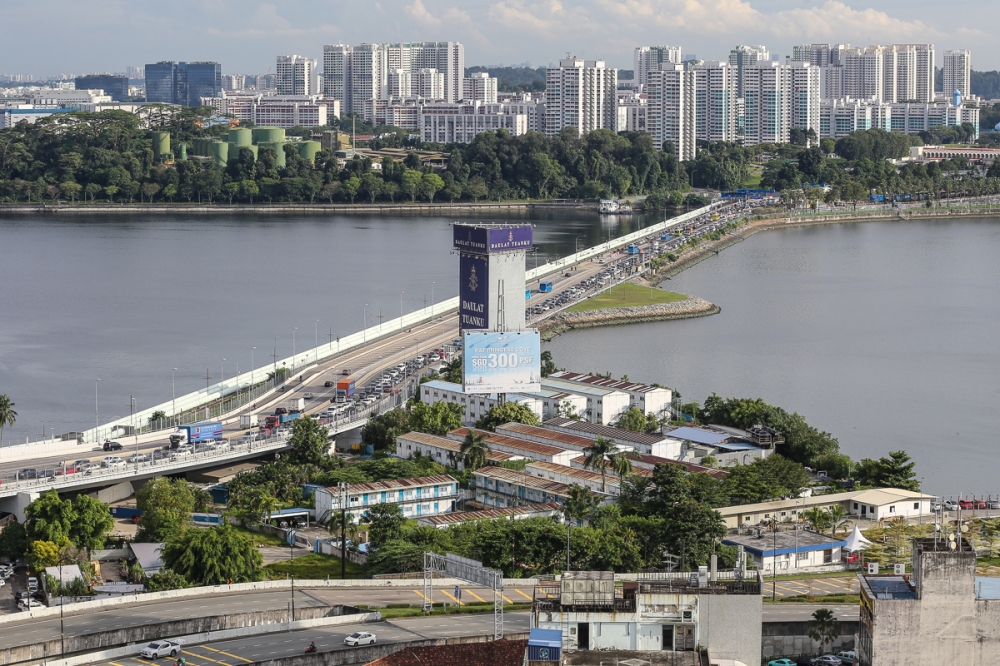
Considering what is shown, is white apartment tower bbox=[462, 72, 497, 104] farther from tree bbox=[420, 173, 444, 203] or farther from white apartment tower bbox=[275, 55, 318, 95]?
tree bbox=[420, 173, 444, 203]

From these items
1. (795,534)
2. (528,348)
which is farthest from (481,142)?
(795,534)

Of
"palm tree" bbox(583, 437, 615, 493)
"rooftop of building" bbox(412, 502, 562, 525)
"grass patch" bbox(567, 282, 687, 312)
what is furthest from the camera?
"grass patch" bbox(567, 282, 687, 312)

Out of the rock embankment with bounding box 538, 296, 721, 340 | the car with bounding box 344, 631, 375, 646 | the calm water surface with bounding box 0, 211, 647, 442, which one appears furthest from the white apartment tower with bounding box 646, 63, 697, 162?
the car with bounding box 344, 631, 375, 646

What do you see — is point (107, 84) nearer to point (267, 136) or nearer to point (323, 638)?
point (267, 136)

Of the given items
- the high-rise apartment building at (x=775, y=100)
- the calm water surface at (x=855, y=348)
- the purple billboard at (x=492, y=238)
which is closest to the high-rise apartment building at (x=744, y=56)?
the high-rise apartment building at (x=775, y=100)

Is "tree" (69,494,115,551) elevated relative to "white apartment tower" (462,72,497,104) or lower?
lower

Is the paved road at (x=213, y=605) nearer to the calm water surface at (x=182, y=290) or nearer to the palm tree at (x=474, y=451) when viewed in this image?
the palm tree at (x=474, y=451)

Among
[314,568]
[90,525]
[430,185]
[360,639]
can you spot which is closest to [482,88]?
[430,185]
